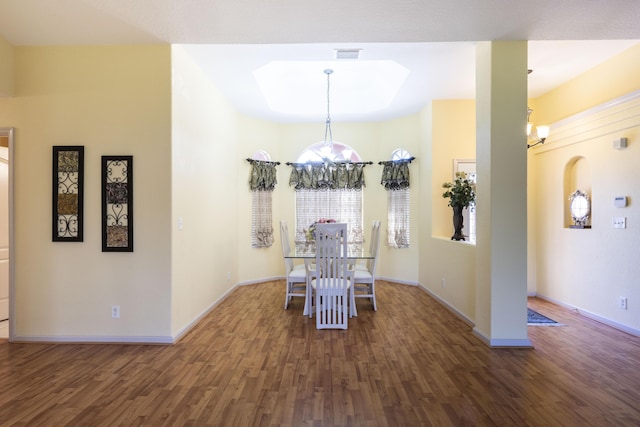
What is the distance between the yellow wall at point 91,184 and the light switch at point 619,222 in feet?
15.4

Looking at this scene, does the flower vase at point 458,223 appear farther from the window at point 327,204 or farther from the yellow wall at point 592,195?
the window at point 327,204

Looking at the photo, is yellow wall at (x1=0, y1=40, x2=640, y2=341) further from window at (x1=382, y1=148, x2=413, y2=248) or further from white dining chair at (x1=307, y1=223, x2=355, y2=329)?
window at (x1=382, y1=148, x2=413, y2=248)

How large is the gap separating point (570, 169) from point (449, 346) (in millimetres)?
3059

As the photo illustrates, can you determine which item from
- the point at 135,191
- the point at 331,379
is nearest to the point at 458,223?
the point at 331,379

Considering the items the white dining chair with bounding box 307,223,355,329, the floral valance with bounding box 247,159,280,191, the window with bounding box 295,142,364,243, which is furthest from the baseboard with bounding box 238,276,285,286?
the white dining chair with bounding box 307,223,355,329

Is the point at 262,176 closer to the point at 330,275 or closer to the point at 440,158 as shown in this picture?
the point at 330,275

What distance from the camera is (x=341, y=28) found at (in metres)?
2.88

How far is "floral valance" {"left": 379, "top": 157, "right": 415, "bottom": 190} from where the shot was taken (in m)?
5.86

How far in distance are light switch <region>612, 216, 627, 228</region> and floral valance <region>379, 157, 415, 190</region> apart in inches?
112

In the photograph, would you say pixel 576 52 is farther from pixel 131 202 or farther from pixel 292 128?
pixel 131 202

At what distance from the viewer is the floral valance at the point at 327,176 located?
629cm

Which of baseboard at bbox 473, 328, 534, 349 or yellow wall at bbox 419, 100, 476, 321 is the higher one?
yellow wall at bbox 419, 100, 476, 321

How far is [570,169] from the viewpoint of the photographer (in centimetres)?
443

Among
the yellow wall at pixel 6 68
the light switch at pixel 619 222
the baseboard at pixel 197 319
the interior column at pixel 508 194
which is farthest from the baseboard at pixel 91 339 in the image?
the light switch at pixel 619 222
